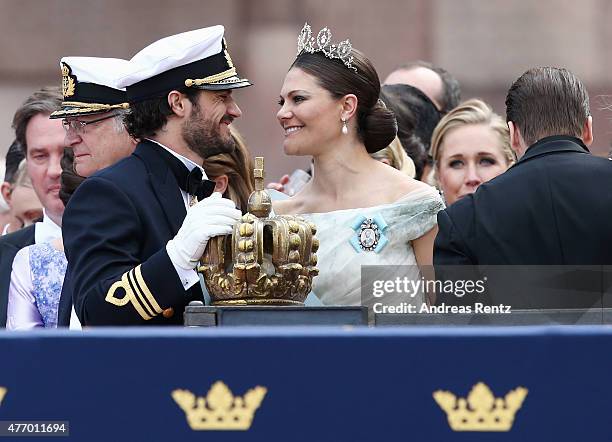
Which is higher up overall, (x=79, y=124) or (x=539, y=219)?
(x=79, y=124)

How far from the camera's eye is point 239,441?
93.3 inches

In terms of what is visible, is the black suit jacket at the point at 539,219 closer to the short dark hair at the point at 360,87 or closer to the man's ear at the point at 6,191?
the short dark hair at the point at 360,87

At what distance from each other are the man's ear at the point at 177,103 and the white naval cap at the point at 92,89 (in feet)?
1.68

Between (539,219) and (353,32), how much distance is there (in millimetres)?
9488

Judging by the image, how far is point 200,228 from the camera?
3.23 metres

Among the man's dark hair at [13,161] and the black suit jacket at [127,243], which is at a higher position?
the man's dark hair at [13,161]

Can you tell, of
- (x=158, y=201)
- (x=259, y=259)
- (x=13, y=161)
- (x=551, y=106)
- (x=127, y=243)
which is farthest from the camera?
(x=13, y=161)

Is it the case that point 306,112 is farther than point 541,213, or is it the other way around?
point 306,112

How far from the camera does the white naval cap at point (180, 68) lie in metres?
3.88

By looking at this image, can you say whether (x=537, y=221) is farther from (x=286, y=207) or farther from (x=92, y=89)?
(x=92, y=89)

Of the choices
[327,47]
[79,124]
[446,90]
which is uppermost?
[446,90]

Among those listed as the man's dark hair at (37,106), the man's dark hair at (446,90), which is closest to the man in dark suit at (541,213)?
the man's dark hair at (37,106)

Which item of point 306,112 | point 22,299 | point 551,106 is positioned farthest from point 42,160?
point 551,106

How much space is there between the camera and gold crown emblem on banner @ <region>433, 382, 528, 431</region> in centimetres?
232
